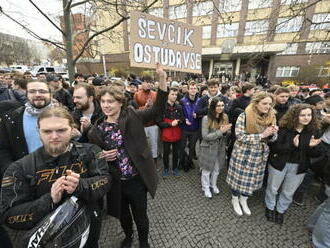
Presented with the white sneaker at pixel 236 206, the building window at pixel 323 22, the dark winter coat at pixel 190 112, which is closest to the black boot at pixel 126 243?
the white sneaker at pixel 236 206

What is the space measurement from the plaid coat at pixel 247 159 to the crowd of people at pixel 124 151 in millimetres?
15

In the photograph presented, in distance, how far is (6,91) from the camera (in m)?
3.55

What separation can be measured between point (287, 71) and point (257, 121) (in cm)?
2867

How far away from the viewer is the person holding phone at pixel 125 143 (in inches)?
72.1

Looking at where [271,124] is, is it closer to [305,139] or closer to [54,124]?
[305,139]

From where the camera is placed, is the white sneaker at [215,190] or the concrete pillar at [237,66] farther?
the concrete pillar at [237,66]

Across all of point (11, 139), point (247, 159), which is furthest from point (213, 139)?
point (11, 139)

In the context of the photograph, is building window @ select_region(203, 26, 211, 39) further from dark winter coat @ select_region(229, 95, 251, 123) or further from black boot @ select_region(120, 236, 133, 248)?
black boot @ select_region(120, 236, 133, 248)

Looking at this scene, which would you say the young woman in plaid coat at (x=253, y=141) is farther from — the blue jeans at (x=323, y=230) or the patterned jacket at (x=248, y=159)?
the blue jeans at (x=323, y=230)

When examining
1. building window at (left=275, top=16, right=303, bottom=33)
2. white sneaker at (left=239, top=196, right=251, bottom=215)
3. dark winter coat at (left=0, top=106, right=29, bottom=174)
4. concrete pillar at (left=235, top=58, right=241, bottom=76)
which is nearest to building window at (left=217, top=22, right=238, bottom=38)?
concrete pillar at (left=235, top=58, right=241, bottom=76)

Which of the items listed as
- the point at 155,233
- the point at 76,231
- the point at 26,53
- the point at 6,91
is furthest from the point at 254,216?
the point at 26,53

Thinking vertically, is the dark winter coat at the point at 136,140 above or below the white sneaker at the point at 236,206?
above

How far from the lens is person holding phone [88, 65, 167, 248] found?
183cm

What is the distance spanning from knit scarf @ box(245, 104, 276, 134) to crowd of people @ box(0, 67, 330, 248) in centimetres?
1
